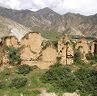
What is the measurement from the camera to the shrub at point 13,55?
44875mm

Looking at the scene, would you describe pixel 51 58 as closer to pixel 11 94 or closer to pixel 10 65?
pixel 10 65

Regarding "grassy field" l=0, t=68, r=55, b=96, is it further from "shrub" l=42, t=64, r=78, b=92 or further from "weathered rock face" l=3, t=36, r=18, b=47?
"weathered rock face" l=3, t=36, r=18, b=47

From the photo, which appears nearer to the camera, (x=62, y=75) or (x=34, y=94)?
(x=34, y=94)

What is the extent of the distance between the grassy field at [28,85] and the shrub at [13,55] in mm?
1620

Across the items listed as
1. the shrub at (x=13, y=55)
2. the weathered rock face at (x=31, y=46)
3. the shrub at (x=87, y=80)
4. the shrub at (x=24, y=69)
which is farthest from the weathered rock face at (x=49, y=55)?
the shrub at (x=87, y=80)

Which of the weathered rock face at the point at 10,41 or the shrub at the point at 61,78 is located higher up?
the weathered rock face at the point at 10,41

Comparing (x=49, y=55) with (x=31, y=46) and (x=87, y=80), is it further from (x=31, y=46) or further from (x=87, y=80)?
(x=87, y=80)

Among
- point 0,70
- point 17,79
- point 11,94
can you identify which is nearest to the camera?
point 11,94

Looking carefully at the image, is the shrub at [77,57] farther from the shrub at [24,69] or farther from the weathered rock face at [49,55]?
the shrub at [24,69]

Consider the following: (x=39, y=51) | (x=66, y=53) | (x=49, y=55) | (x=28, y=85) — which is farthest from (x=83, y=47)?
Result: (x=28, y=85)

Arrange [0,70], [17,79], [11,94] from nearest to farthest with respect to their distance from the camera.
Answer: [11,94]
[17,79]
[0,70]

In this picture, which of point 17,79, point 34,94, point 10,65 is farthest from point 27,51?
point 34,94

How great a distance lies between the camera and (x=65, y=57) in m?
45.2

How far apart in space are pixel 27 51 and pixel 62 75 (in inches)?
260
